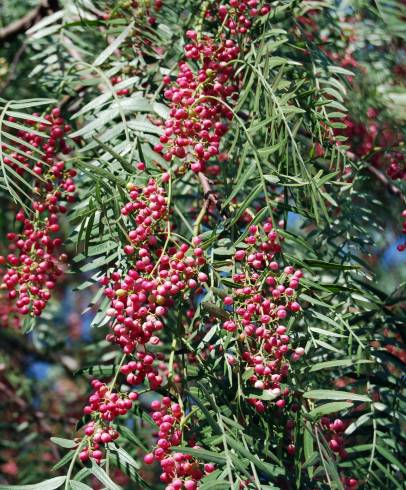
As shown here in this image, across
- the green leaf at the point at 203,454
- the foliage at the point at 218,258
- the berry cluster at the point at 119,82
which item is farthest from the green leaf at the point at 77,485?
the berry cluster at the point at 119,82

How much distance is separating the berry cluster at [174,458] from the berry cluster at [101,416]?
57 mm

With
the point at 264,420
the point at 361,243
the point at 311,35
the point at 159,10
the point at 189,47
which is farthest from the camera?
the point at 311,35

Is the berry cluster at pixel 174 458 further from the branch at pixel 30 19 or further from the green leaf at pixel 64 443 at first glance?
the branch at pixel 30 19

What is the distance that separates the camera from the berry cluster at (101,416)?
1043 millimetres

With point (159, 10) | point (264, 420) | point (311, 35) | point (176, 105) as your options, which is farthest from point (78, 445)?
point (311, 35)

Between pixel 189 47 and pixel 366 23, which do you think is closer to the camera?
pixel 189 47

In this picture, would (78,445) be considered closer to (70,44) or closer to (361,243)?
(361,243)

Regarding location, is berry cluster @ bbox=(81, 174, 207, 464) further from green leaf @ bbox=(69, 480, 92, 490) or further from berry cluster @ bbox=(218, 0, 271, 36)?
berry cluster @ bbox=(218, 0, 271, 36)

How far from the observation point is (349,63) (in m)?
2.02

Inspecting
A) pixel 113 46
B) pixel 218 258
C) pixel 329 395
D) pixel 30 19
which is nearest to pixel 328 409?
pixel 329 395

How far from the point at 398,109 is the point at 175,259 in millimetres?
1046

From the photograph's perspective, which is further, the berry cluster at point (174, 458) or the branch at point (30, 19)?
the branch at point (30, 19)

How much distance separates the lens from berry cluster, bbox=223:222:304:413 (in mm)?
→ 994

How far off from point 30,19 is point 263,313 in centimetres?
137
